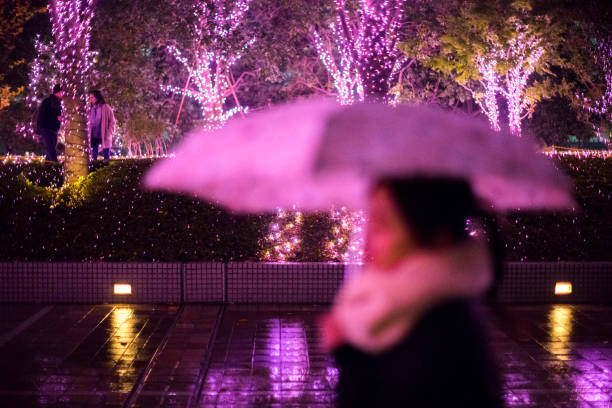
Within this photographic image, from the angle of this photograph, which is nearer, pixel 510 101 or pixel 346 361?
pixel 346 361

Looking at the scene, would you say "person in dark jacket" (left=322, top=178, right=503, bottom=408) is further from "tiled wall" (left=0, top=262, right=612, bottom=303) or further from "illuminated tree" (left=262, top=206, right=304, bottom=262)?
"illuminated tree" (left=262, top=206, right=304, bottom=262)

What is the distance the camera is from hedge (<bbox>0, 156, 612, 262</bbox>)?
9.33 metres

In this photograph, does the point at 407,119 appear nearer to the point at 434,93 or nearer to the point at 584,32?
the point at 584,32

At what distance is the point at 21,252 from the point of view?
9312 mm

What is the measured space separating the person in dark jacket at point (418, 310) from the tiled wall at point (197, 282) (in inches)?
264

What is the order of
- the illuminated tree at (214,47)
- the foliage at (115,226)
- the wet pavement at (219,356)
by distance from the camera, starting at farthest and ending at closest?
the illuminated tree at (214,47), the foliage at (115,226), the wet pavement at (219,356)

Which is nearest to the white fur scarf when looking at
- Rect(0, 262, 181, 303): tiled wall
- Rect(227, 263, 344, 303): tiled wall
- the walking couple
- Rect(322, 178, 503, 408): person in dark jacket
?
Rect(322, 178, 503, 408): person in dark jacket

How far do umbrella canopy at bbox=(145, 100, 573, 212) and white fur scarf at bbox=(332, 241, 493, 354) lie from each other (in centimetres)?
27

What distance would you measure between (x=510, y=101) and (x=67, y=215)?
1659 cm

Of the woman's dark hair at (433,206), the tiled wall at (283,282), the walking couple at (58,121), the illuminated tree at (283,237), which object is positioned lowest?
the tiled wall at (283,282)

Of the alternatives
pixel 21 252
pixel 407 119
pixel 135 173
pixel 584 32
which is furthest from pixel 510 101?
pixel 407 119

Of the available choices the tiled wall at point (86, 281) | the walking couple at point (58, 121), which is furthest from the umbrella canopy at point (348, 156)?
the walking couple at point (58, 121)

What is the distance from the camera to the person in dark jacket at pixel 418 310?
1967mm

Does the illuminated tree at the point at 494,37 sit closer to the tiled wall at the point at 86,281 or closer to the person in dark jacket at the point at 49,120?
the tiled wall at the point at 86,281
